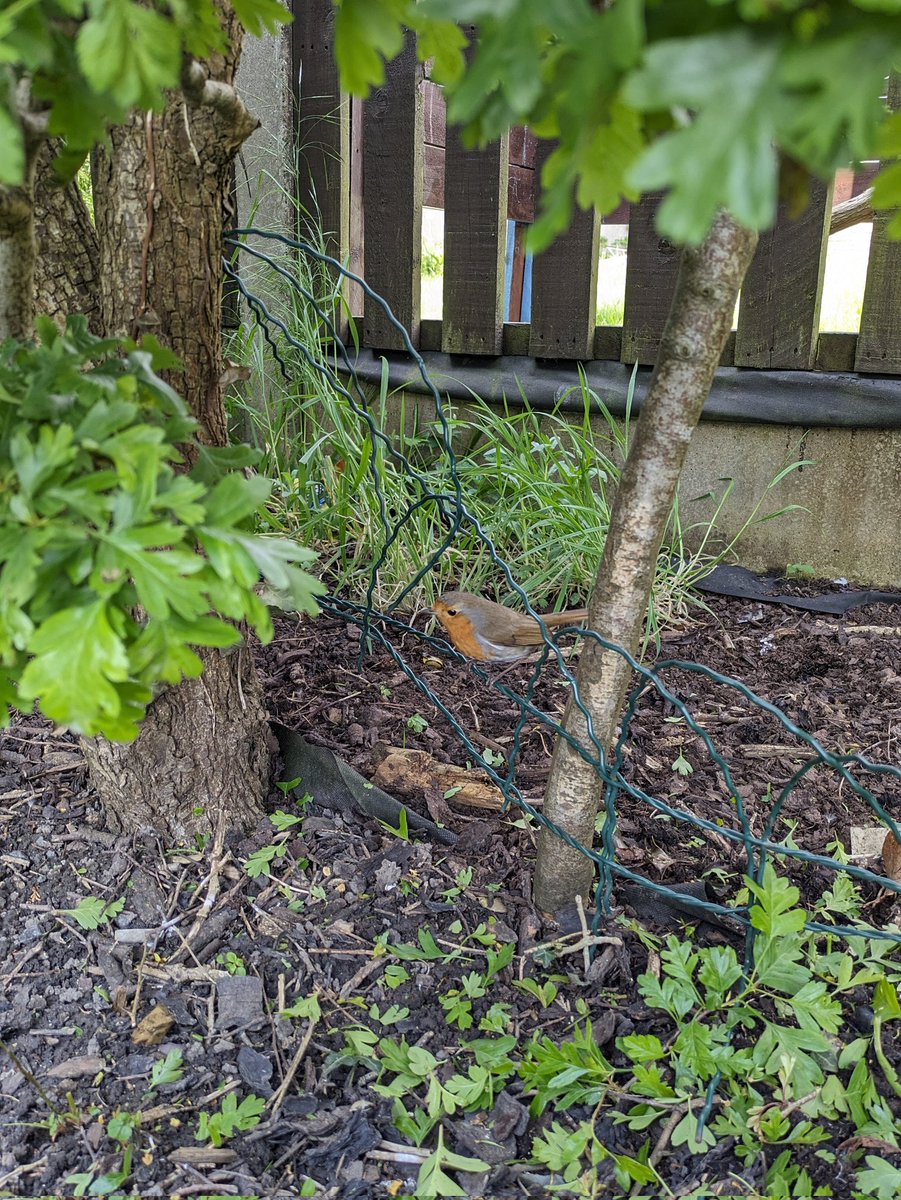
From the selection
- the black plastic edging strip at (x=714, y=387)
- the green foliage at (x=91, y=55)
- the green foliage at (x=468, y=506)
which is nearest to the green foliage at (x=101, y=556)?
the green foliage at (x=91, y=55)

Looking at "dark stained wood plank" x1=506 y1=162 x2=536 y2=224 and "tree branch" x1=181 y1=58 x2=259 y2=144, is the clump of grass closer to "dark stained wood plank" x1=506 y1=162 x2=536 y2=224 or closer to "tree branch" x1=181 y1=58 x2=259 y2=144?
"tree branch" x1=181 y1=58 x2=259 y2=144

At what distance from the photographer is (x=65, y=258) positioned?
1.79m

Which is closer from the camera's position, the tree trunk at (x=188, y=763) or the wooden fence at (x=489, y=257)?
the tree trunk at (x=188, y=763)

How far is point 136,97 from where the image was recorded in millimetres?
721

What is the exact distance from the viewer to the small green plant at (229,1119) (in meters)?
1.39

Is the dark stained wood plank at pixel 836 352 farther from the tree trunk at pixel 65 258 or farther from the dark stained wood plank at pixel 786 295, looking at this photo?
the tree trunk at pixel 65 258

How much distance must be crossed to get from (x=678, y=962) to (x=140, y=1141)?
2.86ft

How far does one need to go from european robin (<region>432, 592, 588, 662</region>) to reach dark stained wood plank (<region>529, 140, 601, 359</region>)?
154 centimetres

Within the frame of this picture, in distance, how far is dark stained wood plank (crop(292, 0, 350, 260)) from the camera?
3904 mm

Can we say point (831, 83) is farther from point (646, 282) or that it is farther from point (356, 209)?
point (356, 209)

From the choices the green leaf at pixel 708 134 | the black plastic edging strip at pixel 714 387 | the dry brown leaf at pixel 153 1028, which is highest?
the green leaf at pixel 708 134

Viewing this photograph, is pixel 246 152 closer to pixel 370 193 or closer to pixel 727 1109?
pixel 370 193

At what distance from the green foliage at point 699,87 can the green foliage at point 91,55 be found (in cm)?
23

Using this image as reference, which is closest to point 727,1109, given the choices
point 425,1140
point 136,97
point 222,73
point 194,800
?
point 425,1140
